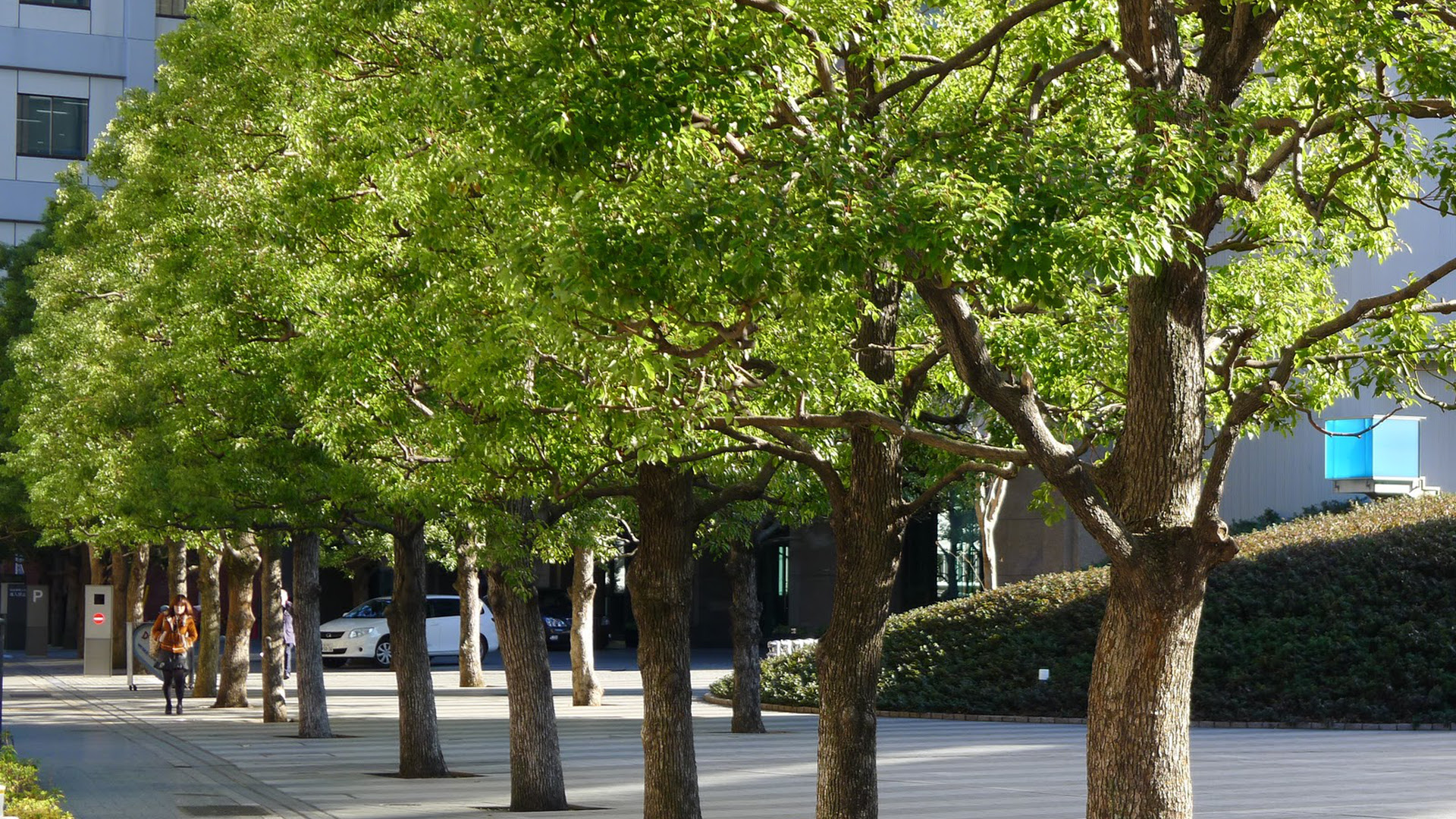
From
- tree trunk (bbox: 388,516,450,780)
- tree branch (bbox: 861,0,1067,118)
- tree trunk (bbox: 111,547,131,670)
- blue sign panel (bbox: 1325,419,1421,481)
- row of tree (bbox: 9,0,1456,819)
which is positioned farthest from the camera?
tree trunk (bbox: 111,547,131,670)

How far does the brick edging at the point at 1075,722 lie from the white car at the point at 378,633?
14009 millimetres

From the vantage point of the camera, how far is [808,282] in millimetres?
7133

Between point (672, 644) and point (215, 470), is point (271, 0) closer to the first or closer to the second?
point (215, 470)

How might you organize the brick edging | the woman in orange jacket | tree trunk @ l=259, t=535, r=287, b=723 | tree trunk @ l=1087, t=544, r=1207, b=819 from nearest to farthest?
tree trunk @ l=1087, t=544, r=1207, b=819 → the brick edging → tree trunk @ l=259, t=535, r=287, b=723 → the woman in orange jacket

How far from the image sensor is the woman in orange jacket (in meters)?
24.8

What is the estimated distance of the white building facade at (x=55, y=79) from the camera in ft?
153

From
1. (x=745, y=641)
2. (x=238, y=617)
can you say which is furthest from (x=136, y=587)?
(x=745, y=641)

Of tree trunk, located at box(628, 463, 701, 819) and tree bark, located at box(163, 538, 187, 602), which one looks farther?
tree bark, located at box(163, 538, 187, 602)

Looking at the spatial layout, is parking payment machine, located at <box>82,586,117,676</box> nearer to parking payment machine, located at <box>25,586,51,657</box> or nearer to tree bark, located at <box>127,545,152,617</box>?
tree bark, located at <box>127,545,152,617</box>

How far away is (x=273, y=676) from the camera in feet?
77.3

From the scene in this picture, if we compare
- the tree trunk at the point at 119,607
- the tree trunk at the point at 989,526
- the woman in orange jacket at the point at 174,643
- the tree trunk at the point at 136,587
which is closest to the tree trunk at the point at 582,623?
the woman in orange jacket at the point at 174,643

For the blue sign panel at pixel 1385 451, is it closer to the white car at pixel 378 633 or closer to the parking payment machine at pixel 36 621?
the white car at pixel 378 633

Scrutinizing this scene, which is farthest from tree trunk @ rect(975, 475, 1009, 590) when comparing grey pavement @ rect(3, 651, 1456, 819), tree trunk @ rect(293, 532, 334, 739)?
tree trunk @ rect(293, 532, 334, 739)

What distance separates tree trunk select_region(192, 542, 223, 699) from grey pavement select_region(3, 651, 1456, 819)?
1.89 meters
